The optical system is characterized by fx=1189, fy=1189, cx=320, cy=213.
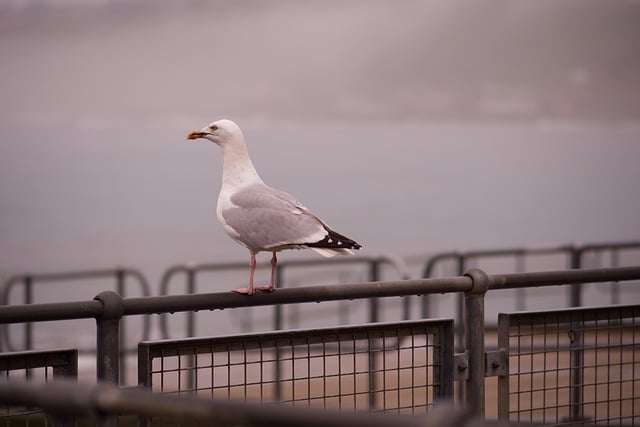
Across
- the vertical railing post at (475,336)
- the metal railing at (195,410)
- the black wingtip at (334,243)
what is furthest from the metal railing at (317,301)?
the metal railing at (195,410)

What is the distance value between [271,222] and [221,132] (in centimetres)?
49

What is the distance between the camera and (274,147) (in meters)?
15.9

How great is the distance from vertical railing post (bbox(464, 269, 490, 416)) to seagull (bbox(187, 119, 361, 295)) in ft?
1.30

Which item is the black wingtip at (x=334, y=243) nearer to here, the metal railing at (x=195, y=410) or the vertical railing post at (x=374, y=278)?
the metal railing at (x=195, y=410)

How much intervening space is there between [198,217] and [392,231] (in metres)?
3.69

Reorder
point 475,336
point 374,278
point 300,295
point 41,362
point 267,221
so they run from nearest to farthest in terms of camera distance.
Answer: point 41,362 → point 300,295 → point 475,336 → point 267,221 → point 374,278

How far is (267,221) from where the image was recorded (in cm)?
388

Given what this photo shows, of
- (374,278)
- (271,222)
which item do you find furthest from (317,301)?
(374,278)

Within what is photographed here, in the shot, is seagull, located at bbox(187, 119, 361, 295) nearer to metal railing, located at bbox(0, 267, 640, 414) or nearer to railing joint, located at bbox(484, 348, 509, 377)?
metal railing, located at bbox(0, 267, 640, 414)

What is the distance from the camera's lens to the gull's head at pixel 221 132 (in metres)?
4.18

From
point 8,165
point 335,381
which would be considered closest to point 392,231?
point 8,165

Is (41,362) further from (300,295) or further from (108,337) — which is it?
(300,295)

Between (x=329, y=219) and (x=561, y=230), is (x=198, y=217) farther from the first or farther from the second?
(x=561, y=230)

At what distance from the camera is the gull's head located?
4184 mm
